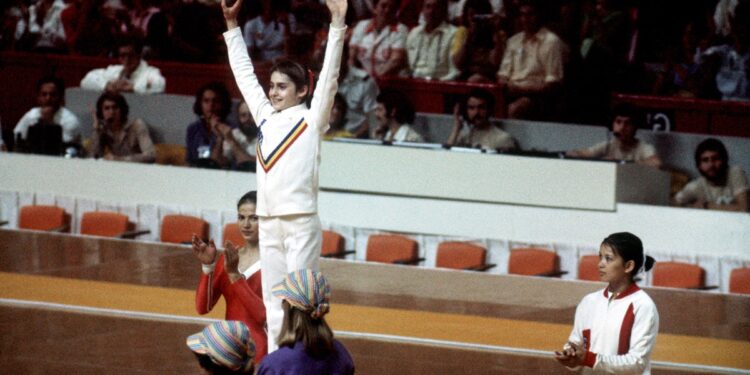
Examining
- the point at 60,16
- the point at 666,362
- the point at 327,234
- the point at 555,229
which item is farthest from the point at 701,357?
the point at 60,16

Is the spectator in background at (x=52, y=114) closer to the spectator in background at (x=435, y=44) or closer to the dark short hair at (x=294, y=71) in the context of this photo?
the spectator in background at (x=435, y=44)

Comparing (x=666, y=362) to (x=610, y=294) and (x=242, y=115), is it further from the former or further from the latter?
(x=242, y=115)

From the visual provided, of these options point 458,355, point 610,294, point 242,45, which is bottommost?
point 458,355

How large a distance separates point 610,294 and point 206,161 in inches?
263

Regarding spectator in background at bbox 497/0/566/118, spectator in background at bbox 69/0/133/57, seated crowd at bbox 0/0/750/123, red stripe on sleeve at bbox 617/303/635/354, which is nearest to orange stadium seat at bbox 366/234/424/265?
seated crowd at bbox 0/0/750/123

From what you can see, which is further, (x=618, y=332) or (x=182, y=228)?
(x=182, y=228)

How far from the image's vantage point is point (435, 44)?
491 inches

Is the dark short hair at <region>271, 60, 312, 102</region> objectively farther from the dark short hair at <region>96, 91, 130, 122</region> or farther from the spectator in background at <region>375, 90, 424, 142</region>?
the dark short hair at <region>96, 91, 130, 122</region>

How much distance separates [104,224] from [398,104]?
2709 millimetres

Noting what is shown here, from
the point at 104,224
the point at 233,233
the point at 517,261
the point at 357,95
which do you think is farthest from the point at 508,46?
the point at 104,224

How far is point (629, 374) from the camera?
4.79 m

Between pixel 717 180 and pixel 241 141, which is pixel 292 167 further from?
pixel 241 141

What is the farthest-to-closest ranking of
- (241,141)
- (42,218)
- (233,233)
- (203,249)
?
(241,141)
(42,218)
(233,233)
(203,249)

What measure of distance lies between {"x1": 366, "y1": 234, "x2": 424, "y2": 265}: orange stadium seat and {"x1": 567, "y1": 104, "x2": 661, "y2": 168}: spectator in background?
157 centimetres
